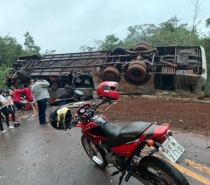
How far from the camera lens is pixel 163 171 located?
228cm

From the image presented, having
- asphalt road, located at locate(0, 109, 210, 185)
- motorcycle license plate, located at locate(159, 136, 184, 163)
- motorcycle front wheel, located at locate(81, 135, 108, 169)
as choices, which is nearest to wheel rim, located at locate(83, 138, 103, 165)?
motorcycle front wheel, located at locate(81, 135, 108, 169)

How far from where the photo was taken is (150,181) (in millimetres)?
2441

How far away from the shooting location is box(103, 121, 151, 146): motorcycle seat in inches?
94.2

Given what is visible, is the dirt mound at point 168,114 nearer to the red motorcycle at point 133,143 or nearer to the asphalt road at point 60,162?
the asphalt road at point 60,162

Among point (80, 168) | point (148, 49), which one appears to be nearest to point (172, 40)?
point (148, 49)

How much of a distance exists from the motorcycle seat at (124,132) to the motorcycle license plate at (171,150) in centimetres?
25

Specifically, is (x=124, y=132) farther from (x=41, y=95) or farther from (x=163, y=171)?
(x=41, y=95)

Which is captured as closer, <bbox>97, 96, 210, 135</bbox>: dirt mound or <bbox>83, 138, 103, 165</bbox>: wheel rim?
<bbox>83, 138, 103, 165</bbox>: wheel rim

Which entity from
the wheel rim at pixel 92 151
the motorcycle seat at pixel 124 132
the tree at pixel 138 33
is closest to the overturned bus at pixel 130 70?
the wheel rim at pixel 92 151

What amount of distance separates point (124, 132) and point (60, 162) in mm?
2090

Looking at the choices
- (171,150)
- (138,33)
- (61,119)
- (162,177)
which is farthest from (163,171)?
(138,33)

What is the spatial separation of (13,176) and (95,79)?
8724 mm

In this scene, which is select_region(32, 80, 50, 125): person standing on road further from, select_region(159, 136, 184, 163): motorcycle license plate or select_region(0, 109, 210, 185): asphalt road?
select_region(159, 136, 184, 163): motorcycle license plate

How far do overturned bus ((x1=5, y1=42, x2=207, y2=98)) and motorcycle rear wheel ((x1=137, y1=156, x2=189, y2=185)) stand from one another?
801 cm
